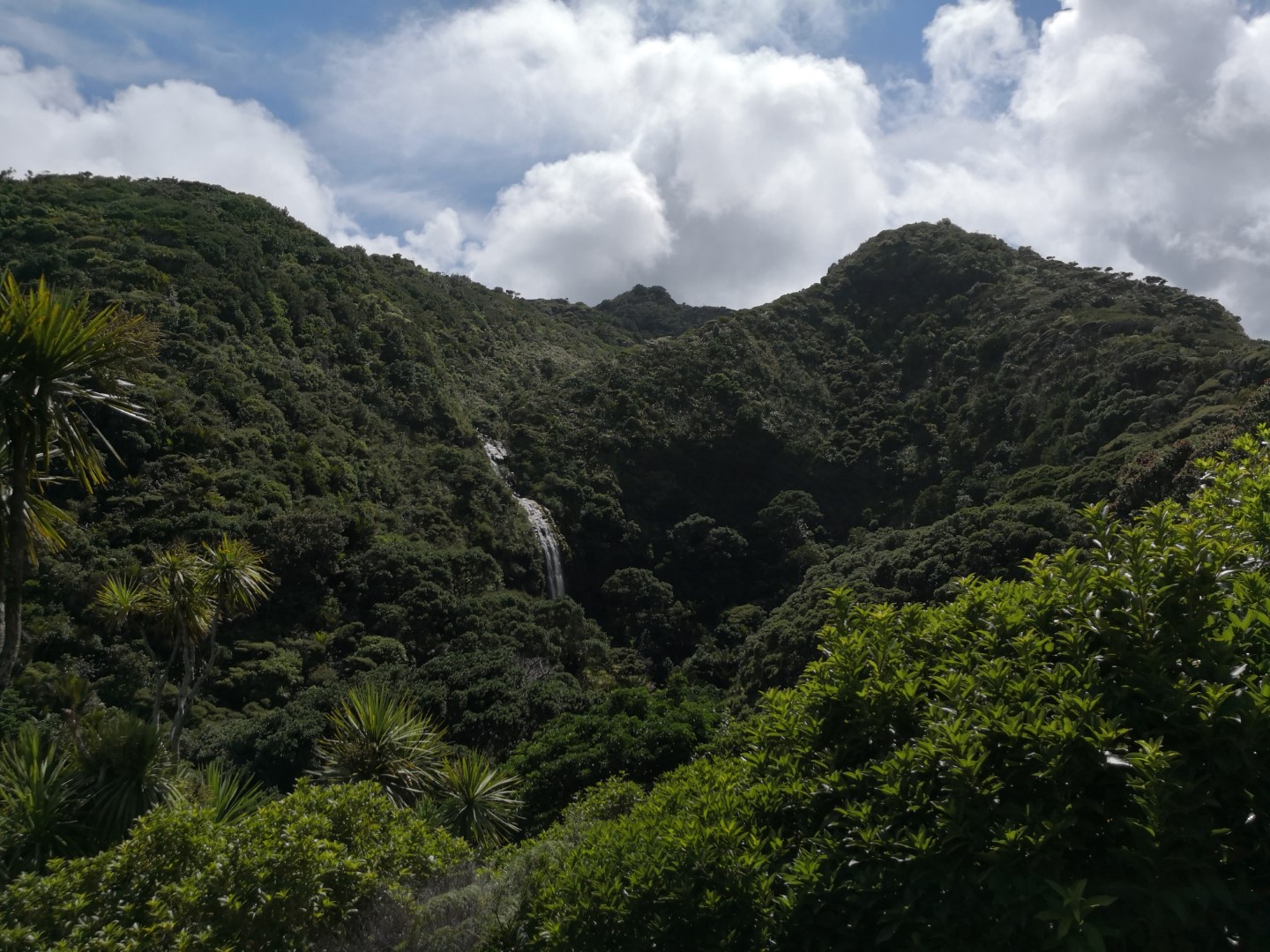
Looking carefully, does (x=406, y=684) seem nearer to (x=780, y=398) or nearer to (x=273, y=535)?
(x=273, y=535)

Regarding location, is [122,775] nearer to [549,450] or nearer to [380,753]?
[380,753]

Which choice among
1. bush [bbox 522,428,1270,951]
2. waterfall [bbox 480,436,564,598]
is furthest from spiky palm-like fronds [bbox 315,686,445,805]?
waterfall [bbox 480,436,564,598]

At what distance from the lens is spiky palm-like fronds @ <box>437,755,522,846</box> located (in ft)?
39.5

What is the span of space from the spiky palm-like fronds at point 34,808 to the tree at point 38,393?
242 cm

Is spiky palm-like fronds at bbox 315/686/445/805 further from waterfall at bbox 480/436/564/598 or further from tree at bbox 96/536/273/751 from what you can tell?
waterfall at bbox 480/436/564/598

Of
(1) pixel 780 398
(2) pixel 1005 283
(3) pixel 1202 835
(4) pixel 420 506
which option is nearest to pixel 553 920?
(3) pixel 1202 835

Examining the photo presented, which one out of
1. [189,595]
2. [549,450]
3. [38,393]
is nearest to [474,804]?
[189,595]

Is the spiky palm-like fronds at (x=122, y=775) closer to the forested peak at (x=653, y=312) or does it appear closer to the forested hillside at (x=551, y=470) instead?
the forested hillside at (x=551, y=470)

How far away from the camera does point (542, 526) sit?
37.3 metres

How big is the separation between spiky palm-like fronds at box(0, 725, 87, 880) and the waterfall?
26459 millimetres

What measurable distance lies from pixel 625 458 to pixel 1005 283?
2501 cm

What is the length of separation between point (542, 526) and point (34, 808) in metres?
29.4

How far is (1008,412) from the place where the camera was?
39125 millimetres

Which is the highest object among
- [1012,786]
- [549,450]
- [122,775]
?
[549,450]
